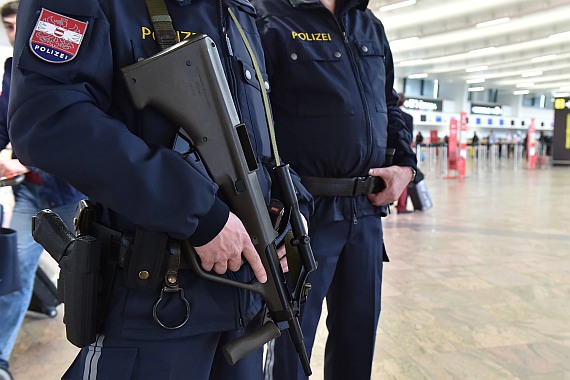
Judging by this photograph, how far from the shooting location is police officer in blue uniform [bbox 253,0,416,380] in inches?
57.6

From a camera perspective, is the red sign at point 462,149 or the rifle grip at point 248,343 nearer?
the rifle grip at point 248,343

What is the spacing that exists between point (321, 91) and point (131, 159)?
85cm

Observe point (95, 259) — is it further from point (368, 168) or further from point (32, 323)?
point (32, 323)

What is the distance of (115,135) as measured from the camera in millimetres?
719

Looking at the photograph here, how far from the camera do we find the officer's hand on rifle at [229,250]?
80 centimetres

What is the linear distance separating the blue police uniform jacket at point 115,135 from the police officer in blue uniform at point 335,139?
0.64 meters

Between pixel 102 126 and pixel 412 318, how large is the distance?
7.72 ft

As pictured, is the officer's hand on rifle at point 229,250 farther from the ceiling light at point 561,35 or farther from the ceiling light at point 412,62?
the ceiling light at point 412,62

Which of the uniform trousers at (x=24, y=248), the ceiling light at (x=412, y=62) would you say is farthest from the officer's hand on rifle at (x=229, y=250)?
the ceiling light at (x=412, y=62)

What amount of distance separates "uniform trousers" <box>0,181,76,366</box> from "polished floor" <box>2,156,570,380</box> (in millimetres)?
228

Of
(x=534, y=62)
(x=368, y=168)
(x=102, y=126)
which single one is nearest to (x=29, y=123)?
(x=102, y=126)

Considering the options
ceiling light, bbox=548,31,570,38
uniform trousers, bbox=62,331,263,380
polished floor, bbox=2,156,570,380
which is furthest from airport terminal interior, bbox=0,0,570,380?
ceiling light, bbox=548,31,570,38

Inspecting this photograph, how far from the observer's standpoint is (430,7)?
1278 cm

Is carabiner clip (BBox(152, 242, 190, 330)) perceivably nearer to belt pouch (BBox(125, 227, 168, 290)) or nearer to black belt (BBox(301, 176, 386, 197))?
belt pouch (BBox(125, 227, 168, 290))
